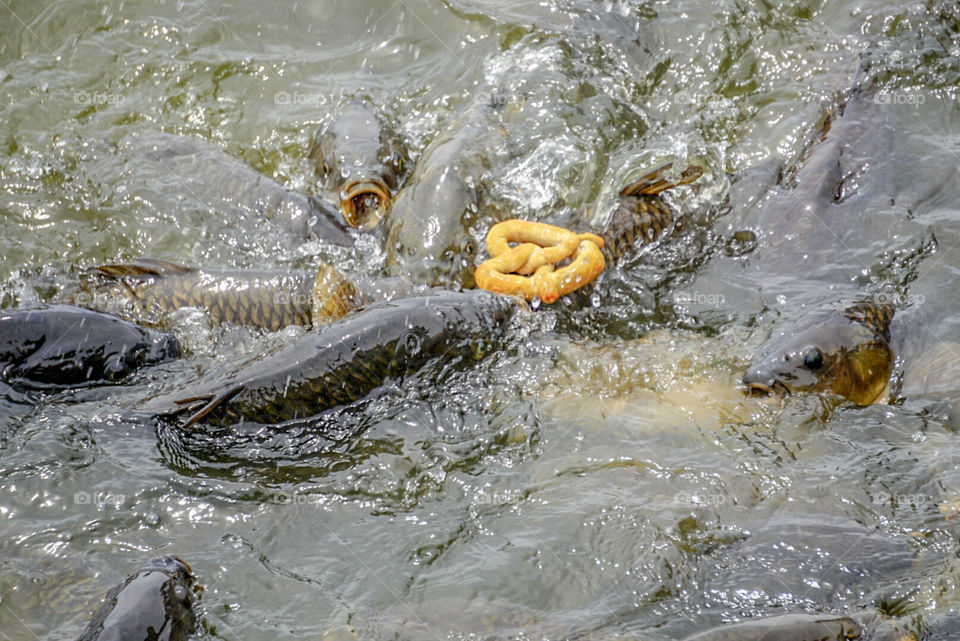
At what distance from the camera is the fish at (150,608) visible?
2.96 m

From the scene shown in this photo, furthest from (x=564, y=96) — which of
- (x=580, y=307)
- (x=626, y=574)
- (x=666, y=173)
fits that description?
(x=626, y=574)

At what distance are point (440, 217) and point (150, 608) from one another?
294 centimetres

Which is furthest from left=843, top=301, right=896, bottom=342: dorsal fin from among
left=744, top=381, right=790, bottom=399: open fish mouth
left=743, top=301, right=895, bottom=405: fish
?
left=744, top=381, right=790, bottom=399: open fish mouth

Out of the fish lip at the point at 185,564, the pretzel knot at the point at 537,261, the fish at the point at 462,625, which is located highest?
the pretzel knot at the point at 537,261

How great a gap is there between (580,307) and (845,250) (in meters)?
1.60

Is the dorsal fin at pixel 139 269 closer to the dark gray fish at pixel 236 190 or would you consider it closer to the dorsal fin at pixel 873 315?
the dark gray fish at pixel 236 190

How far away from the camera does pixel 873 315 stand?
456 cm

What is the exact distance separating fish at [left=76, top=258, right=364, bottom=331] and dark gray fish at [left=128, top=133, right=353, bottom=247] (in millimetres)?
682

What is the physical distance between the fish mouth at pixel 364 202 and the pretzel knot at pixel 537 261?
40.3 inches

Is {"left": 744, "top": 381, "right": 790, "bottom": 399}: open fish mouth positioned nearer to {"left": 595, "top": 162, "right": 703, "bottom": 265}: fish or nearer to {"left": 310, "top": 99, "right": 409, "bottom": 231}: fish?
{"left": 595, "top": 162, "right": 703, "bottom": 265}: fish

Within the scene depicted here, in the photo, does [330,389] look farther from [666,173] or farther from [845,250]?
[845,250]

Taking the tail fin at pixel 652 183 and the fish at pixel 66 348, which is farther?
the tail fin at pixel 652 183

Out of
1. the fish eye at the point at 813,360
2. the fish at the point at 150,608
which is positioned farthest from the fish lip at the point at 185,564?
the fish eye at the point at 813,360

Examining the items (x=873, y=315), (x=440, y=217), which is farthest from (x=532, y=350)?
(x=873, y=315)
